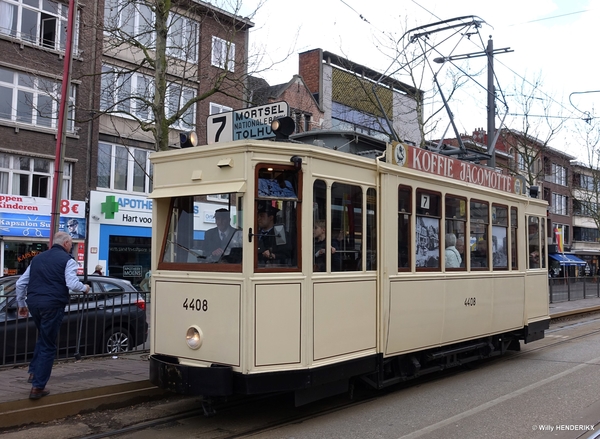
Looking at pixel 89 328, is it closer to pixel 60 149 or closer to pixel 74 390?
pixel 74 390

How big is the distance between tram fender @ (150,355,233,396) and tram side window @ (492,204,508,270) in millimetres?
5294

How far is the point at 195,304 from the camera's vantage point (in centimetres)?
626

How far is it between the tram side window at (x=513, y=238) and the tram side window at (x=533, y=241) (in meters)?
0.57

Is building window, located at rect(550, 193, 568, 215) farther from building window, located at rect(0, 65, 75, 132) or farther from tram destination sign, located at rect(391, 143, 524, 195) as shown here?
tram destination sign, located at rect(391, 143, 524, 195)

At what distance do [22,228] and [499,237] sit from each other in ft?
57.7

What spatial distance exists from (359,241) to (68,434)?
356 cm

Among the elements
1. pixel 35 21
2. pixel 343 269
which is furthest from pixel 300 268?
pixel 35 21

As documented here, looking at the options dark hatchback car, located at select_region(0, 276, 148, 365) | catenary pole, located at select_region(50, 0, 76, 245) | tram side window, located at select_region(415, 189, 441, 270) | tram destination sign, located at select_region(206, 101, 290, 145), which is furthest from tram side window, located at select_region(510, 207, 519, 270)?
catenary pole, located at select_region(50, 0, 76, 245)

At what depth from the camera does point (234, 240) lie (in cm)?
618

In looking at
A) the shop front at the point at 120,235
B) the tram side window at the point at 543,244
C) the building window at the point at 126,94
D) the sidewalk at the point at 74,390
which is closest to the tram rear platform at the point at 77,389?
the sidewalk at the point at 74,390

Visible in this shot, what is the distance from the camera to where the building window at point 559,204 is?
55.6 m

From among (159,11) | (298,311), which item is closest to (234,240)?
(298,311)

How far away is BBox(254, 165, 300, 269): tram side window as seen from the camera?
20.1ft

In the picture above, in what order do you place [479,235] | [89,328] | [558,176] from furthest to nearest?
[558,176], [479,235], [89,328]
